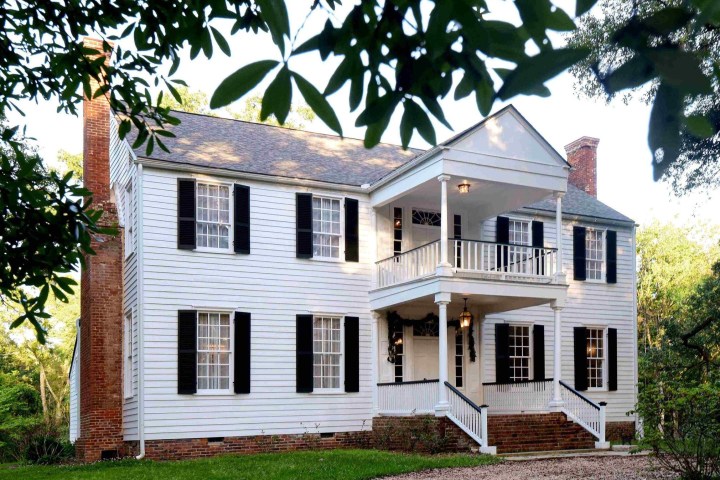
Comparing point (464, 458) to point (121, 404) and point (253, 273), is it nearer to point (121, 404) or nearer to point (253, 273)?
point (253, 273)

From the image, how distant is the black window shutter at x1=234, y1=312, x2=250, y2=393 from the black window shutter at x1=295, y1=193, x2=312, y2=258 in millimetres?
1891

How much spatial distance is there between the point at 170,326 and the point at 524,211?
9.36 m

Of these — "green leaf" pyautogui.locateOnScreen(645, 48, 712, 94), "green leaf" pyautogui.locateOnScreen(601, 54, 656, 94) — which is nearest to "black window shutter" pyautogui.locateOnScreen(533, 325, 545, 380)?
Answer: "green leaf" pyautogui.locateOnScreen(601, 54, 656, 94)

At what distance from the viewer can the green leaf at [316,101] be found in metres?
1.99

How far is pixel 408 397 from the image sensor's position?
1745 centimetres

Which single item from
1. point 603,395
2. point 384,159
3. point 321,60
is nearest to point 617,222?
point 603,395

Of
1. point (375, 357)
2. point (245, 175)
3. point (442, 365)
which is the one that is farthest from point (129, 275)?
point (442, 365)

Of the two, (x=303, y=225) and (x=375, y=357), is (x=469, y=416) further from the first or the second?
(x=303, y=225)

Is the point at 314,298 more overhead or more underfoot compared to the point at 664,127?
more underfoot

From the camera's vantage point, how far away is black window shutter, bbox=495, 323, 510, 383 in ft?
64.7

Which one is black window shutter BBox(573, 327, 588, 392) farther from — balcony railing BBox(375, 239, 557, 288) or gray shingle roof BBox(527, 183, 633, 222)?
gray shingle roof BBox(527, 183, 633, 222)

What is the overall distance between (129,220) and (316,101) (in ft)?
53.8

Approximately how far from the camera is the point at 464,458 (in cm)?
1447

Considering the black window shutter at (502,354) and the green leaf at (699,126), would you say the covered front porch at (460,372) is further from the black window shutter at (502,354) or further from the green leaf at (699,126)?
the green leaf at (699,126)
